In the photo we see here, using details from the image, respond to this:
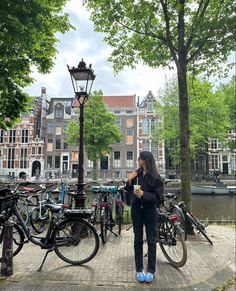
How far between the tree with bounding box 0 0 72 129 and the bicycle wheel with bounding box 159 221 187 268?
5199mm

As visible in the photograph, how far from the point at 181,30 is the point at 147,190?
4.89m

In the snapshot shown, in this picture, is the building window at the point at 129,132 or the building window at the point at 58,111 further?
the building window at the point at 58,111

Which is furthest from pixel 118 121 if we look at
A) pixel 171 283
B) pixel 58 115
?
pixel 171 283

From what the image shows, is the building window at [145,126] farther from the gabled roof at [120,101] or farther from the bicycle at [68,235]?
the bicycle at [68,235]

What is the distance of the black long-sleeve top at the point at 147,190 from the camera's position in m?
3.52

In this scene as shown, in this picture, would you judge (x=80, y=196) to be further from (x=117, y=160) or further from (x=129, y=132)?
(x=129, y=132)

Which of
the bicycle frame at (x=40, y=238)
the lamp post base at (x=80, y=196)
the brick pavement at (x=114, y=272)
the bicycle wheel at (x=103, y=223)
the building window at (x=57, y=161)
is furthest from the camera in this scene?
the building window at (x=57, y=161)

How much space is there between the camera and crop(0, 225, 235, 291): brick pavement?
335 cm

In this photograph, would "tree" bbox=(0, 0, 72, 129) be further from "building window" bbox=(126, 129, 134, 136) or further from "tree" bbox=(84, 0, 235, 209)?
"building window" bbox=(126, 129, 134, 136)

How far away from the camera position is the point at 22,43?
608 centimetres

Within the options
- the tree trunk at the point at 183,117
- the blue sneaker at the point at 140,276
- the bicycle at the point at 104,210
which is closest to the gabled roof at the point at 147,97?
the tree trunk at the point at 183,117

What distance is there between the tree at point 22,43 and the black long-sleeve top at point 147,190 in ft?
14.7

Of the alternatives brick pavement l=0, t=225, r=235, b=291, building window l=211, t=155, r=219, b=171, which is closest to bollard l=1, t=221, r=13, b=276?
brick pavement l=0, t=225, r=235, b=291

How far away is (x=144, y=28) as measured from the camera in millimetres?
7082
